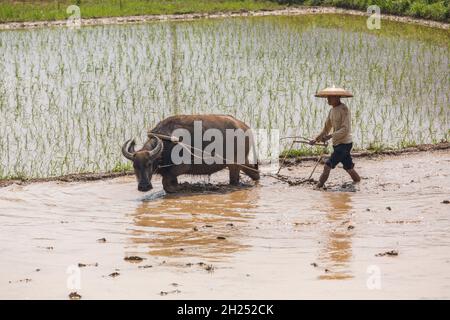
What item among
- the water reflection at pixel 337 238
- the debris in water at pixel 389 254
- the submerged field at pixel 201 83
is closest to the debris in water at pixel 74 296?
the water reflection at pixel 337 238

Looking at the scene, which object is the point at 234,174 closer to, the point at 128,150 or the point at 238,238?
the point at 128,150

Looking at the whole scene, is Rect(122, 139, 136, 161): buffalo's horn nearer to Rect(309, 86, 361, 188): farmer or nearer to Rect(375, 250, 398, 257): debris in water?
Rect(309, 86, 361, 188): farmer

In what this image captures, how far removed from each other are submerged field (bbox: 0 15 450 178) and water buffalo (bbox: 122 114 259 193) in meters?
0.85

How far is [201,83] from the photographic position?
11.9 metres

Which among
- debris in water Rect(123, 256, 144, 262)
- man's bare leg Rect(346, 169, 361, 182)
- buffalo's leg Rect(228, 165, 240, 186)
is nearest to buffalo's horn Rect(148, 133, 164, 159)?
buffalo's leg Rect(228, 165, 240, 186)

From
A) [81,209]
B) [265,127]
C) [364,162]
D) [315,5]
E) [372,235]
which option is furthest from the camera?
[315,5]

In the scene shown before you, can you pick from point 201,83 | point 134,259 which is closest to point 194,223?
point 134,259

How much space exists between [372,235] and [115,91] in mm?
5880

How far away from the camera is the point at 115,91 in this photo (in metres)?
11.5

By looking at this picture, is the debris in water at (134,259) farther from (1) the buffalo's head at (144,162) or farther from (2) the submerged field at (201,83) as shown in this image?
(2) the submerged field at (201,83)

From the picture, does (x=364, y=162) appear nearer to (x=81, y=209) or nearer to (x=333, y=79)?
(x=81, y=209)

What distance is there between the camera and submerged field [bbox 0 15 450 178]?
958 centimetres

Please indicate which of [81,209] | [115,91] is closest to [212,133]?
[81,209]

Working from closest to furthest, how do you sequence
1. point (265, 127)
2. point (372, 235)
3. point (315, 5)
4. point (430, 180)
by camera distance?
point (372, 235) < point (430, 180) < point (265, 127) < point (315, 5)
